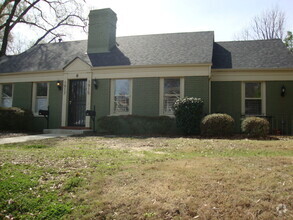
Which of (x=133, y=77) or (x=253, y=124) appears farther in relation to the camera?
(x=133, y=77)

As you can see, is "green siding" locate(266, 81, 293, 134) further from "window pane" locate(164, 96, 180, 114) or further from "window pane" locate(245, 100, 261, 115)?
"window pane" locate(164, 96, 180, 114)

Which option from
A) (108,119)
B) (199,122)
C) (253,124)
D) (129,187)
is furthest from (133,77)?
(129,187)

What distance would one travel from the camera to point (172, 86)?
12836 mm

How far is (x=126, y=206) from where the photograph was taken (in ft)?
11.1

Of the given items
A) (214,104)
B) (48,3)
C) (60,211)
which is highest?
(48,3)

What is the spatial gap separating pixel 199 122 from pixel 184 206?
817 centimetres

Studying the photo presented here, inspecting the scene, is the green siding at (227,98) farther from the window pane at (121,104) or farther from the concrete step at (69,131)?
the concrete step at (69,131)

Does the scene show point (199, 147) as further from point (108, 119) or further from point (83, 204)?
point (108, 119)

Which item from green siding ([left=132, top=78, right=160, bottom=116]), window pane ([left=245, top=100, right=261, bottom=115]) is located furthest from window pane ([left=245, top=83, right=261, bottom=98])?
green siding ([left=132, top=78, right=160, bottom=116])

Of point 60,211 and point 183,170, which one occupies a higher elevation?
point 183,170

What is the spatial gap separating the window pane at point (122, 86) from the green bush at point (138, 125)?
1.71 metres

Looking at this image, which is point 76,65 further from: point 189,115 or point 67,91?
point 189,115

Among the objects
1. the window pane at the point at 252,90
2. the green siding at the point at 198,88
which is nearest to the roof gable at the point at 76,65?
the green siding at the point at 198,88

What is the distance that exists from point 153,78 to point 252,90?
5.13 m
